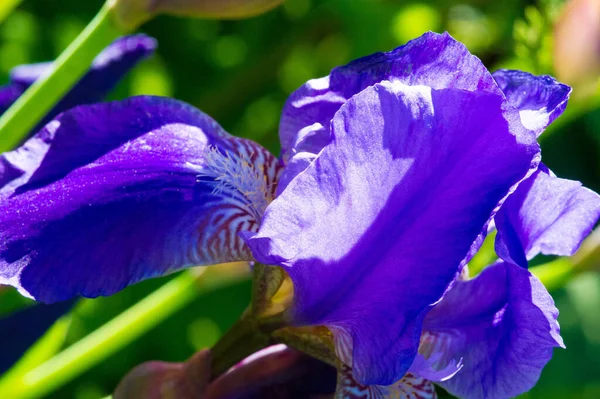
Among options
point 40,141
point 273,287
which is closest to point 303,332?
point 273,287

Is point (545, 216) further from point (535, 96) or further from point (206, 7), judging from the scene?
point (206, 7)

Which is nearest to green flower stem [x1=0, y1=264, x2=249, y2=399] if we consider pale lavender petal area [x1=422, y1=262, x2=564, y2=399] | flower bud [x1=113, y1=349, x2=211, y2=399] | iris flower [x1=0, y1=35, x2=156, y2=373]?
iris flower [x1=0, y1=35, x2=156, y2=373]

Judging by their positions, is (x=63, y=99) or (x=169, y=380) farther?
(x=63, y=99)

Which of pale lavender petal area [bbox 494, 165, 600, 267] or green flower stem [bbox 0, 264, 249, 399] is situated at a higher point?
pale lavender petal area [bbox 494, 165, 600, 267]

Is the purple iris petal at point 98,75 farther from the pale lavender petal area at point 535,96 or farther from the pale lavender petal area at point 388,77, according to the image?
the pale lavender petal area at point 535,96

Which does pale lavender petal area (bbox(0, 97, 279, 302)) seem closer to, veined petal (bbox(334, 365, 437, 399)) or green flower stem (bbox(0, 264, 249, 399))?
veined petal (bbox(334, 365, 437, 399))

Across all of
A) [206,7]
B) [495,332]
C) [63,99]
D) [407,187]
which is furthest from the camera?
[63,99]

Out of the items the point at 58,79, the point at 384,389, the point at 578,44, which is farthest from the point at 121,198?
the point at 578,44
